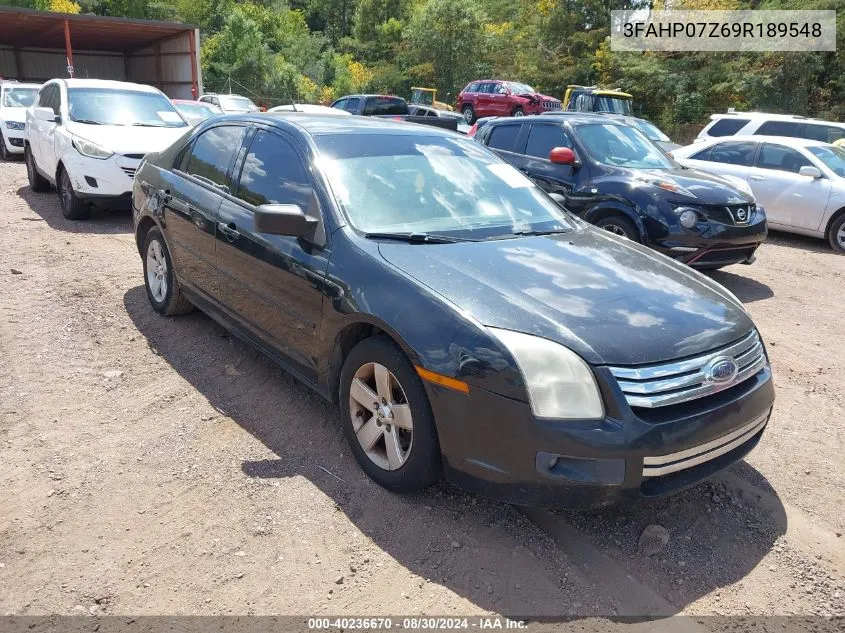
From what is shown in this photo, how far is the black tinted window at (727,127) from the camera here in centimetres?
1258

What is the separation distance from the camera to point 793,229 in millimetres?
9898

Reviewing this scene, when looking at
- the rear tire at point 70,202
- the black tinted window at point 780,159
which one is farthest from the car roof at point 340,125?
the black tinted window at point 780,159

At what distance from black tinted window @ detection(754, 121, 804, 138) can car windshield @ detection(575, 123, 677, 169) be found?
5.28 metres

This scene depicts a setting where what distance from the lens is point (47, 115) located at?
8.99m

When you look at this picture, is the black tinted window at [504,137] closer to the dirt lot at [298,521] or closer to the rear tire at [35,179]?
the dirt lot at [298,521]

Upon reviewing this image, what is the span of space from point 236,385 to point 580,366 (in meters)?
2.52

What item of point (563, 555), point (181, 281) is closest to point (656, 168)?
point (181, 281)

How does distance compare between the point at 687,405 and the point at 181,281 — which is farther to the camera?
the point at 181,281

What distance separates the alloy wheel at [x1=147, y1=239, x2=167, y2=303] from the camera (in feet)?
17.4

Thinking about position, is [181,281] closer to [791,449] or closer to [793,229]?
[791,449]

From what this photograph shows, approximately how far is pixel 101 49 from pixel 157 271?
34197 mm

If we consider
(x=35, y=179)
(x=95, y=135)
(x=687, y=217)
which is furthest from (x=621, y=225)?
(x=35, y=179)

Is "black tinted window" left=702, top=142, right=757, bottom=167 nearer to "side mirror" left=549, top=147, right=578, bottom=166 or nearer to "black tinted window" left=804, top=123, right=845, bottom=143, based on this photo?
"black tinted window" left=804, top=123, right=845, bottom=143

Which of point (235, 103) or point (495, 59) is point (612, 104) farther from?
point (495, 59)
